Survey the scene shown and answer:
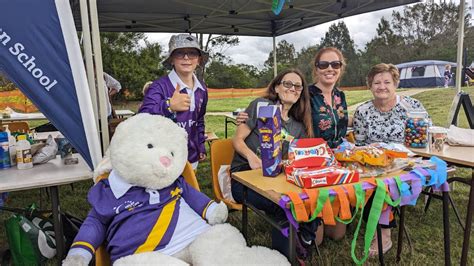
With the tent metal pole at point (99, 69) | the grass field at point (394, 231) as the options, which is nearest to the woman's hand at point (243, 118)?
the tent metal pole at point (99, 69)

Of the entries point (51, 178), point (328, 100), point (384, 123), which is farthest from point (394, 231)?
point (51, 178)

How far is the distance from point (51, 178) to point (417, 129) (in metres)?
2.30

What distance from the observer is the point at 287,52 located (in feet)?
89.8

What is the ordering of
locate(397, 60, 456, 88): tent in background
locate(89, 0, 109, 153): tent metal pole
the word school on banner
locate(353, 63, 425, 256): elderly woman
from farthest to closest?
1. locate(397, 60, 456, 88): tent in background
2. locate(353, 63, 425, 256): elderly woman
3. locate(89, 0, 109, 153): tent metal pole
4. the word school on banner

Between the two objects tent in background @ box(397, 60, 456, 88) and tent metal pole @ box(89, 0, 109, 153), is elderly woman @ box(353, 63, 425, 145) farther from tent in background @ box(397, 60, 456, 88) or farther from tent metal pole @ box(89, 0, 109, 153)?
tent in background @ box(397, 60, 456, 88)

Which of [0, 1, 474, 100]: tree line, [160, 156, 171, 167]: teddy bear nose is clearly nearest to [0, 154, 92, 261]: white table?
[160, 156, 171, 167]: teddy bear nose

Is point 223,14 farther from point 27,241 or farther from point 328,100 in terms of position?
point 27,241

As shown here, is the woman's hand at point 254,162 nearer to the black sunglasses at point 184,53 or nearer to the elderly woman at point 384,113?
the black sunglasses at point 184,53

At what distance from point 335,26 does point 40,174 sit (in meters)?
37.0

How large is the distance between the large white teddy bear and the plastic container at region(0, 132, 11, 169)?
33.7 inches

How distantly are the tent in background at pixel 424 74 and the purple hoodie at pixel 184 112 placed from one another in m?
21.7

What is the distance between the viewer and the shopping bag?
2086 mm

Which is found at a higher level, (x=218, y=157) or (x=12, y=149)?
(x=12, y=149)

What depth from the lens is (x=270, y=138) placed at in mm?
1542
